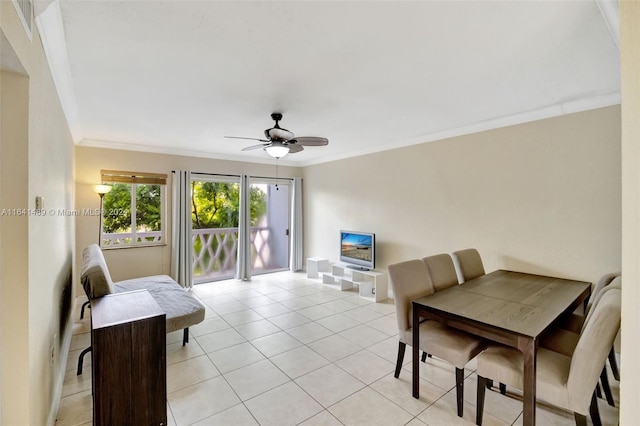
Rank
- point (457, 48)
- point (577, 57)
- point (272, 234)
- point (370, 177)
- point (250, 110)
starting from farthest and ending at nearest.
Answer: point (272, 234) → point (370, 177) → point (250, 110) → point (577, 57) → point (457, 48)

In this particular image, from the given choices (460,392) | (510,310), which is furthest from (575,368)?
(460,392)

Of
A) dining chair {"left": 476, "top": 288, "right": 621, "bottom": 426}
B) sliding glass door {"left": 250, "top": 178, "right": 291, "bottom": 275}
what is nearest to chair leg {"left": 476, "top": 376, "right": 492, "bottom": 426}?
dining chair {"left": 476, "top": 288, "right": 621, "bottom": 426}

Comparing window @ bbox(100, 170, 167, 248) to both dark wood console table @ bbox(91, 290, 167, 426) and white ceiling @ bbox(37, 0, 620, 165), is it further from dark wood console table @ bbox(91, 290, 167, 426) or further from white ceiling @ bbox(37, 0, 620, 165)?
dark wood console table @ bbox(91, 290, 167, 426)

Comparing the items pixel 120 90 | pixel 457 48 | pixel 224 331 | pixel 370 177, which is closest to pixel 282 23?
pixel 457 48

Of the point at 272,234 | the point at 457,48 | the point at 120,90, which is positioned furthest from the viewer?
the point at 272,234

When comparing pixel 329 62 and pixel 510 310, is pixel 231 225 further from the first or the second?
pixel 510 310

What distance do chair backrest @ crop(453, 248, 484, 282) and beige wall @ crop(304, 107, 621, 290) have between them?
17.3 inches

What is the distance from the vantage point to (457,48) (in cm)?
196

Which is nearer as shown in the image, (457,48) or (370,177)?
(457,48)

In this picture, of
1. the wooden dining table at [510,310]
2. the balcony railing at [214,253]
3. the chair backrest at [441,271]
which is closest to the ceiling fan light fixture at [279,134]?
the chair backrest at [441,271]

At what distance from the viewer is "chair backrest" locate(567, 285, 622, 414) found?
1.57 meters

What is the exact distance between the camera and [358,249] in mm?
5090

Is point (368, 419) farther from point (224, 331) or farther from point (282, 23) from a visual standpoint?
point (282, 23)

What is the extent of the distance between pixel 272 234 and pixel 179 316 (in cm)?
430
